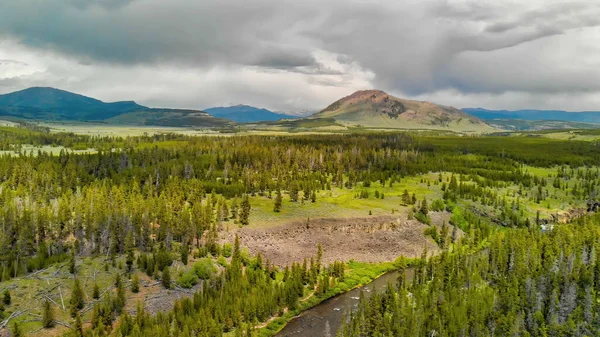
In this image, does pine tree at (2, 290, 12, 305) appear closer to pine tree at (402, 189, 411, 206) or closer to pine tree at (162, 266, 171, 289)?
pine tree at (162, 266, 171, 289)

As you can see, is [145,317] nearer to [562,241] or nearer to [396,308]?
[396,308]

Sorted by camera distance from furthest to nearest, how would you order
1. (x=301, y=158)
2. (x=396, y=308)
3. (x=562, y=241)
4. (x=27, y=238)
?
(x=301, y=158)
(x=562, y=241)
(x=27, y=238)
(x=396, y=308)

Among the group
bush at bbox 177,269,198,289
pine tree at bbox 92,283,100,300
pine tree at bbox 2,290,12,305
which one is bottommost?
bush at bbox 177,269,198,289

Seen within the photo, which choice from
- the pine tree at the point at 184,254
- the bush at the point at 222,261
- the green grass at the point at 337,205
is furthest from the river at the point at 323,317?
the green grass at the point at 337,205

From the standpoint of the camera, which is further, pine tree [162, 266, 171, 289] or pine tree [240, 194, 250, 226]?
pine tree [240, 194, 250, 226]

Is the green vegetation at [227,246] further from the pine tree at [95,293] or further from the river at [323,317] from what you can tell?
the river at [323,317]

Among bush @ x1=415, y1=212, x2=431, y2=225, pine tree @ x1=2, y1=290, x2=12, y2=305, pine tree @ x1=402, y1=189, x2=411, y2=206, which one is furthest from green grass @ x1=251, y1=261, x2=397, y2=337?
pine tree @ x1=402, y1=189, x2=411, y2=206

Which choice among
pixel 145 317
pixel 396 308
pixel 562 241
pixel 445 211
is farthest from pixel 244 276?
pixel 445 211
